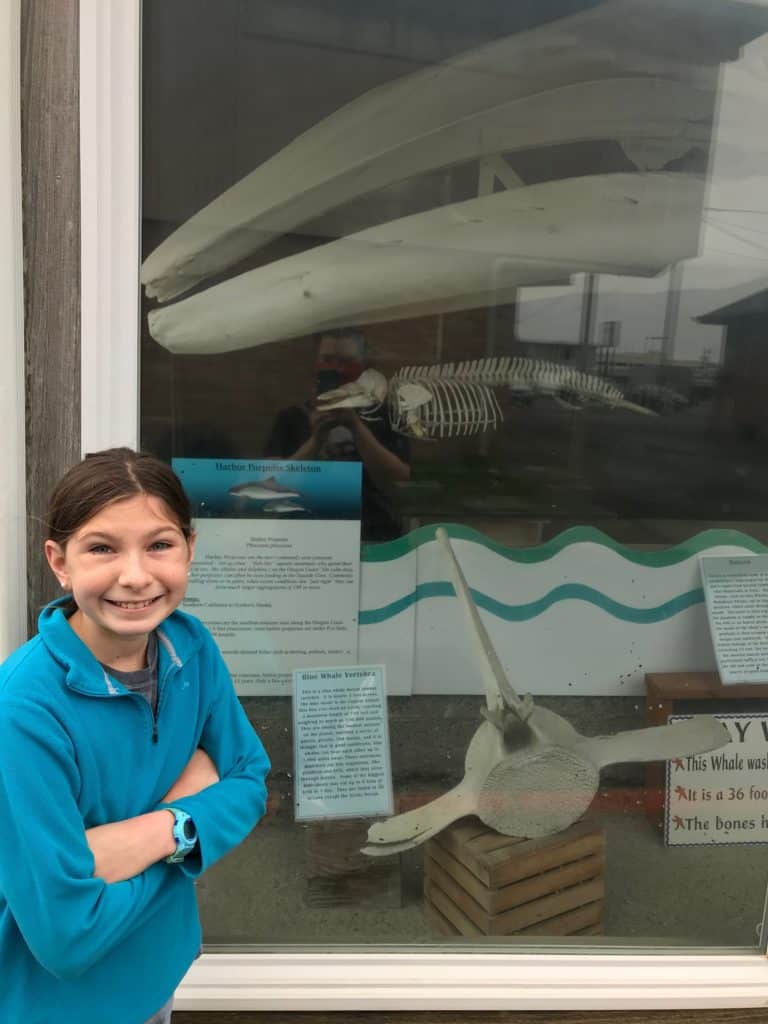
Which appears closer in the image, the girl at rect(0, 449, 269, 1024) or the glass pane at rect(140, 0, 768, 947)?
the girl at rect(0, 449, 269, 1024)

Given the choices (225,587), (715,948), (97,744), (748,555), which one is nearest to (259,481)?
(225,587)

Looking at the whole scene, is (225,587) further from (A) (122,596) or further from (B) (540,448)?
(A) (122,596)

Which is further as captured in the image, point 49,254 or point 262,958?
point 262,958

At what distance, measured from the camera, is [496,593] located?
2.41m

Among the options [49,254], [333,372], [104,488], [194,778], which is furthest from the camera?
[333,372]

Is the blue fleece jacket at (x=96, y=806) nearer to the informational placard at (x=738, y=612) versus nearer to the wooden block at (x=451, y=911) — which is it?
Result: the wooden block at (x=451, y=911)

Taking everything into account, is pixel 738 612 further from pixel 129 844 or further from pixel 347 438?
pixel 129 844

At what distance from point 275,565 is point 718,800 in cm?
158

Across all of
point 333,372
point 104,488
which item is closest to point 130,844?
point 104,488

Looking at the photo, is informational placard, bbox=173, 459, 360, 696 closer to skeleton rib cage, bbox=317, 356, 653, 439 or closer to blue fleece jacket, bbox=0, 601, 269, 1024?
skeleton rib cage, bbox=317, 356, 653, 439

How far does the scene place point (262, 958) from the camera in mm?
2254

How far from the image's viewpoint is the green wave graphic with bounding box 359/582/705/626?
2377mm

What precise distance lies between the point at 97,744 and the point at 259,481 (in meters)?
1.22

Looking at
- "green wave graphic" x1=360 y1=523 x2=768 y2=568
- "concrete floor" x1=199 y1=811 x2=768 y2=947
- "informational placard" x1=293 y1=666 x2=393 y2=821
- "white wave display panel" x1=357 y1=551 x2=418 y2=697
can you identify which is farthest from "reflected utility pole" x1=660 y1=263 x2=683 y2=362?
"concrete floor" x1=199 y1=811 x2=768 y2=947
